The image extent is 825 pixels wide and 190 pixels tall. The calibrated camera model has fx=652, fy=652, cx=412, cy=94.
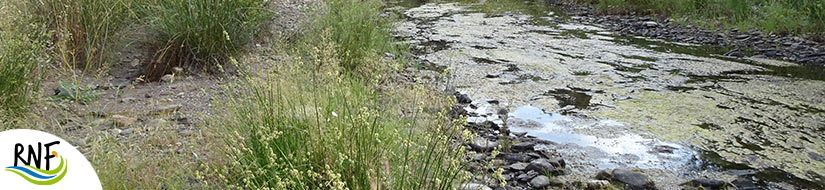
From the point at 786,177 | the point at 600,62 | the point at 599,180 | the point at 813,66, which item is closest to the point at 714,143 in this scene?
the point at 786,177

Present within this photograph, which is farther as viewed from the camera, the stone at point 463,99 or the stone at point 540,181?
the stone at point 463,99

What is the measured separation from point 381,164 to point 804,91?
171 inches

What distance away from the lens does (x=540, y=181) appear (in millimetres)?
3242

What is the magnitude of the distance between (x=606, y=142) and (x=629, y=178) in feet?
2.38

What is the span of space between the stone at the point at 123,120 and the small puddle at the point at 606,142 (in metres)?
2.31

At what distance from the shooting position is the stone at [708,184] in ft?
10.7

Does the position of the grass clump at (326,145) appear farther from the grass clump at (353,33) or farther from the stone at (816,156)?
the stone at (816,156)

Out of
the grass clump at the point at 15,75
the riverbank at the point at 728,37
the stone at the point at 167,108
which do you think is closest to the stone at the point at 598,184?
the stone at the point at 167,108

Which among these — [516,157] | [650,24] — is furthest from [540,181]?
[650,24]

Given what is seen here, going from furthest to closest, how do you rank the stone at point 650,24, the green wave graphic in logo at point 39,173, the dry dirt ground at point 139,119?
the stone at point 650,24 < the dry dirt ground at point 139,119 < the green wave graphic in logo at point 39,173

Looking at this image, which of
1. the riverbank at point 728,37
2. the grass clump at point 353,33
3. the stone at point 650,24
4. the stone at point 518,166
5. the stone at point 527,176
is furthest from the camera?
the stone at point 650,24

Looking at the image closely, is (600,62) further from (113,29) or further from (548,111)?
(113,29)

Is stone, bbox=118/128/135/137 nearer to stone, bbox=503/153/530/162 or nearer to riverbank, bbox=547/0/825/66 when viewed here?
stone, bbox=503/153/530/162

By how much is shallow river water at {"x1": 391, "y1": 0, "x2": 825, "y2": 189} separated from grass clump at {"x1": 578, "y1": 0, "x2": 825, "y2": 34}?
104 cm
